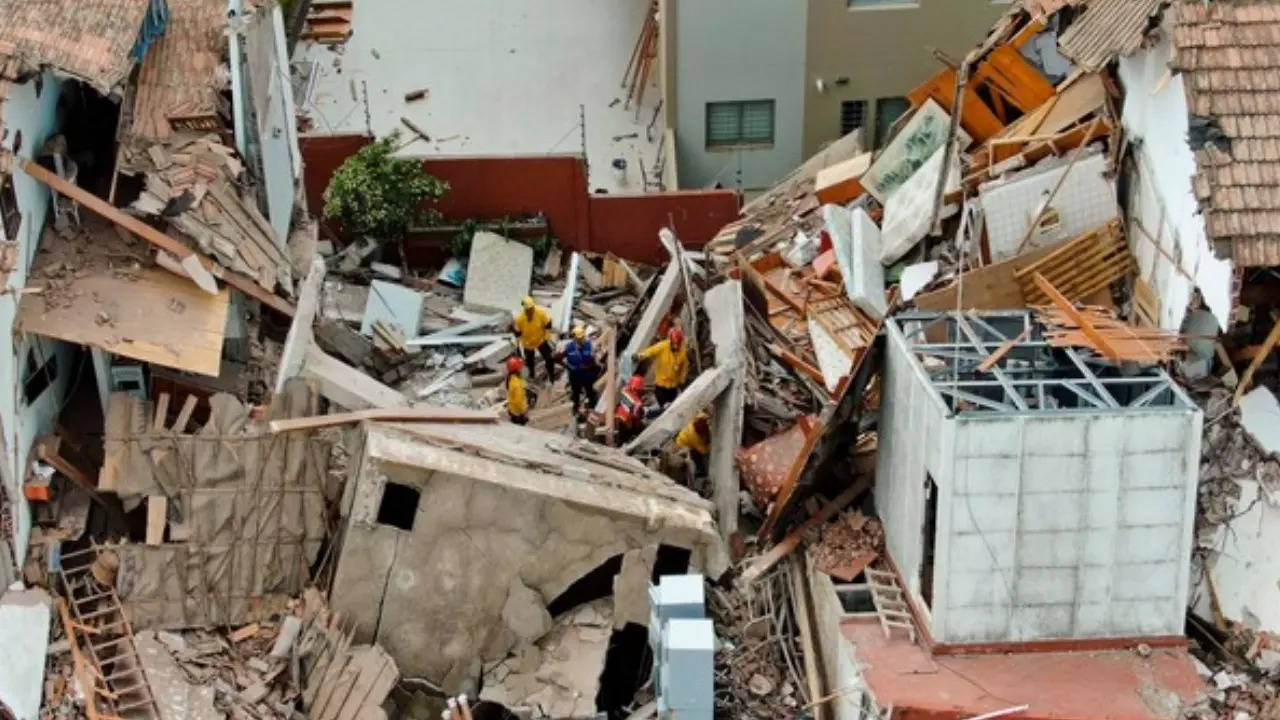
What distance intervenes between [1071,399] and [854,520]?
3.34 m

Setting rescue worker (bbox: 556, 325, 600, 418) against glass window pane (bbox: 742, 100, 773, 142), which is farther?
glass window pane (bbox: 742, 100, 773, 142)

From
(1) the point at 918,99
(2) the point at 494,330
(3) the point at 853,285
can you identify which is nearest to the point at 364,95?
(2) the point at 494,330

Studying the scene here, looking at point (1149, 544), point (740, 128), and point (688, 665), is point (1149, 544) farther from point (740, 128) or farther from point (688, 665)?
point (740, 128)

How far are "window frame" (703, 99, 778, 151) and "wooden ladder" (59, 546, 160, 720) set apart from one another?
1700 centimetres

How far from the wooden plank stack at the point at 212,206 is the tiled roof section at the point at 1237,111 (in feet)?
36.4

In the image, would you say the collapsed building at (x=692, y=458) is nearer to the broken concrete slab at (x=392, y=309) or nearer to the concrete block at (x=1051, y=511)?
the concrete block at (x=1051, y=511)

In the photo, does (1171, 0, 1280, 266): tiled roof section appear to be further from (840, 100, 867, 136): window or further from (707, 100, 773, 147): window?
(707, 100, 773, 147): window

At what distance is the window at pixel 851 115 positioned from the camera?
32.1 m

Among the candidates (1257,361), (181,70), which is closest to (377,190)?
(181,70)

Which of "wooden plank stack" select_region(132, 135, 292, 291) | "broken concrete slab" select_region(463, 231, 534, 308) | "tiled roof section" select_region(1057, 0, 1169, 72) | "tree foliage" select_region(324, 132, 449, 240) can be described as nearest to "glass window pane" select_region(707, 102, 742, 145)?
"broken concrete slab" select_region(463, 231, 534, 308)

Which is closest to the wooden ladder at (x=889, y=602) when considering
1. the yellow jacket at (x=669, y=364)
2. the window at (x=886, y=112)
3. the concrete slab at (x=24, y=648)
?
the yellow jacket at (x=669, y=364)

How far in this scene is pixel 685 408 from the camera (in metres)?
20.6

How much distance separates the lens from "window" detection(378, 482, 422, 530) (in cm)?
1839

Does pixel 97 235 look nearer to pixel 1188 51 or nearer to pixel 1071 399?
pixel 1071 399
